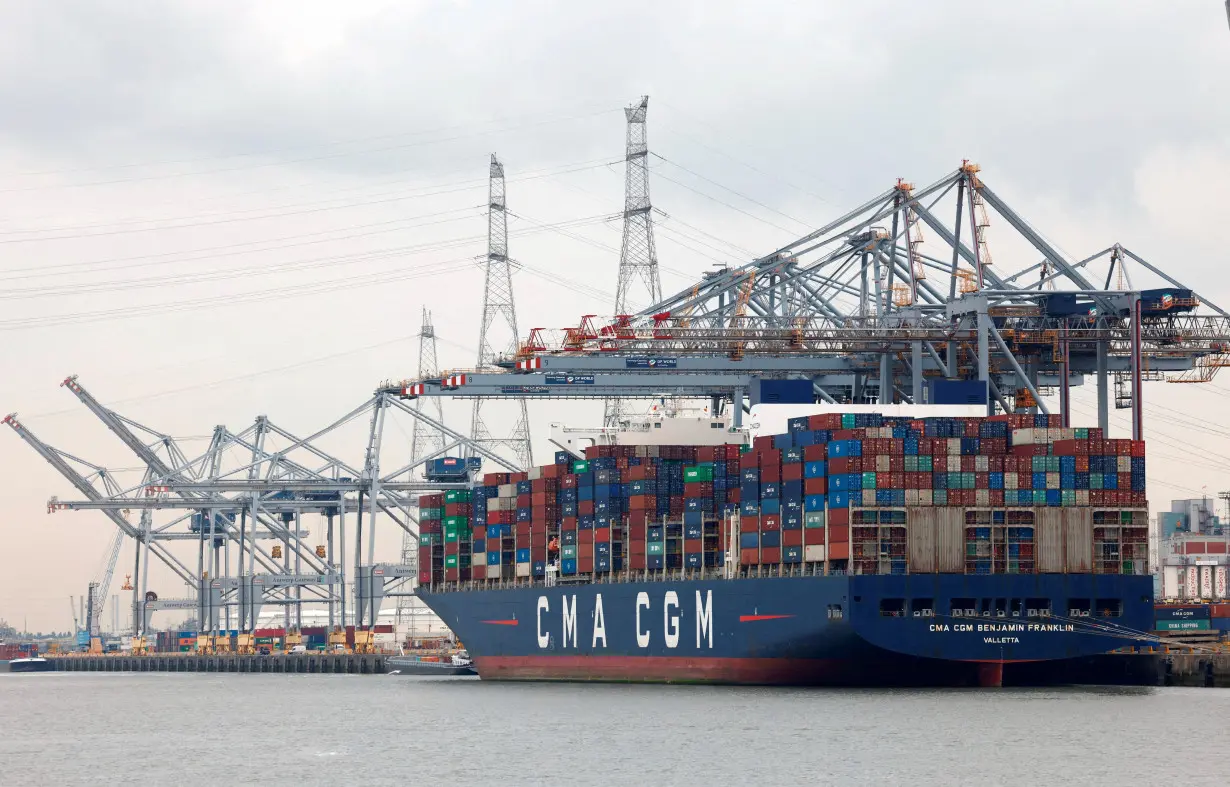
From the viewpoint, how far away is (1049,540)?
6059 cm

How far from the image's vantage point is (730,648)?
64.8 metres

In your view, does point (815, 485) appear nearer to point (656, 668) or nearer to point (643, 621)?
point (643, 621)

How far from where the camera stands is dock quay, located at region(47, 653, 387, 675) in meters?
104

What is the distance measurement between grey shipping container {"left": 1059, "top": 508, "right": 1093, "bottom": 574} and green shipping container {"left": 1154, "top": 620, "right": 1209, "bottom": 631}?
36.2 ft

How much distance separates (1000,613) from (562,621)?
18.0 meters

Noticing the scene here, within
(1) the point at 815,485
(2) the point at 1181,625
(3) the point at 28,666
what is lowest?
(3) the point at 28,666

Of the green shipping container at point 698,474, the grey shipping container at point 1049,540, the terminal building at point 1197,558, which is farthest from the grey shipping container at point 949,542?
the terminal building at point 1197,558

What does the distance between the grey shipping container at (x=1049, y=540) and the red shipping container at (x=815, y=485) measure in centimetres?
624

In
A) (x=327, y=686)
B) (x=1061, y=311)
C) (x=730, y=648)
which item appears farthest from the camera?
(x=327, y=686)

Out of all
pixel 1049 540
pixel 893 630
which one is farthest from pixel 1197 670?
pixel 893 630

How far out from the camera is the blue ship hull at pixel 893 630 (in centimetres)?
5969

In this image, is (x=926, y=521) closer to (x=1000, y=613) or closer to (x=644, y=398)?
(x=1000, y=613)

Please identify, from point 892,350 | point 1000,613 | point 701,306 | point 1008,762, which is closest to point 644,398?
point 701,306

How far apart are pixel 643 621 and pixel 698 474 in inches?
213
